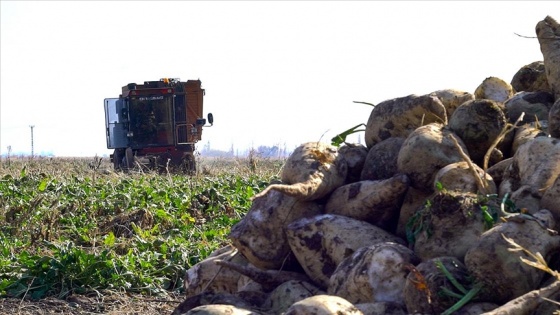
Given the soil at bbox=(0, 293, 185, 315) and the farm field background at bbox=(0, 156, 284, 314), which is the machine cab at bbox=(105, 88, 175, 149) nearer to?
the farm field background at bbox=(0, 156, 284, 314)

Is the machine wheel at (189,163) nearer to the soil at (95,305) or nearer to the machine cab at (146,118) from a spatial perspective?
the machine cab at (146,118)

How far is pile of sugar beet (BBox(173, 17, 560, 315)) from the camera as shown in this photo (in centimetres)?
335

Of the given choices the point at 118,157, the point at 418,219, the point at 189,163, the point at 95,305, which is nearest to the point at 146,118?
the point at 189,163

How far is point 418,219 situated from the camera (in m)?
4.03

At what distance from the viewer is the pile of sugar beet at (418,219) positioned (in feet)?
11.0

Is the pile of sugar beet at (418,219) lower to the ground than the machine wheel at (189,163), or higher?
higher

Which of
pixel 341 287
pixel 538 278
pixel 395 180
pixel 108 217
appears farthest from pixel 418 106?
pixel 108 217

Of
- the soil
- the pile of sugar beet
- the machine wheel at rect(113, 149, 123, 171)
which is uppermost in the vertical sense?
the pile of sugar beet

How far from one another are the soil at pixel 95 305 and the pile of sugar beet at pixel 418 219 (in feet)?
4.86

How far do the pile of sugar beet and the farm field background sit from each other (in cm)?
214

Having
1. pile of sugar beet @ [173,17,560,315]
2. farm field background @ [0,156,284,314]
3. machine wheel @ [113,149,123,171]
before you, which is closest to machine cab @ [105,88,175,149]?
machine wheel @ [113,149,123,171]

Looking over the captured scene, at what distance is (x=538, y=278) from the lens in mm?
3334

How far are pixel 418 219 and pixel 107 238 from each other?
4985 millimetres

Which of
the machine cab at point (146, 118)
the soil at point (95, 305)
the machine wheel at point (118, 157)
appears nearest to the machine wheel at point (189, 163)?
the machine cab at point (146, 118)
